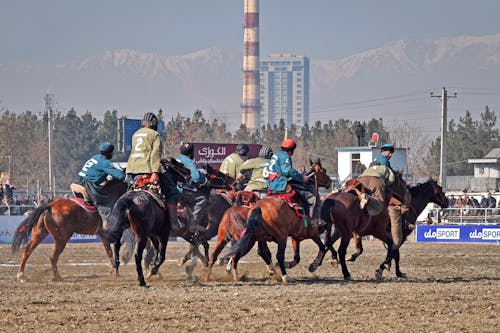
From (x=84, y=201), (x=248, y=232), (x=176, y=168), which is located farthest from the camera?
(x=84, y=201)

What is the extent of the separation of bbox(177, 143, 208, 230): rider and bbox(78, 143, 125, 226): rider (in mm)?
1411

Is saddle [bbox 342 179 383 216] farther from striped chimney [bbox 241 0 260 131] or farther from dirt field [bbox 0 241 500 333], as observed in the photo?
striped chimney [bbox 241 0 260 131]

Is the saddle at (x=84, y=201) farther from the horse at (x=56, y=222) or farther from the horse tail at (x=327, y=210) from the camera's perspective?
the horse tail at (x=327, y=210)

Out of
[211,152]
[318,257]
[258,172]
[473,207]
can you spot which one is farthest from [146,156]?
[473,207]

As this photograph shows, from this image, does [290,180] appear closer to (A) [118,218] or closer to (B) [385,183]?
(B) [385,183]

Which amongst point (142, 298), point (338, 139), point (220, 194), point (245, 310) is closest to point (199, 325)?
point (245, 310)

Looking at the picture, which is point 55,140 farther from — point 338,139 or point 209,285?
point 209,285

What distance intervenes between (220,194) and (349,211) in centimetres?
315

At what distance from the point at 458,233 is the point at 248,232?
843 inches

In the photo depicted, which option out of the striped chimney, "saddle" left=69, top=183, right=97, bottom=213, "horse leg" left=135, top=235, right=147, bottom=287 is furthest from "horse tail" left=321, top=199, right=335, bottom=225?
the striped chimney

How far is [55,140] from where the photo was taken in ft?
386

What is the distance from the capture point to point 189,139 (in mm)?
114750

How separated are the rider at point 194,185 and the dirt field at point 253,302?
128 centimetres

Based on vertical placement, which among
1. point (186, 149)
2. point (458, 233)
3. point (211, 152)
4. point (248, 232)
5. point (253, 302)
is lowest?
point (458, 233)
